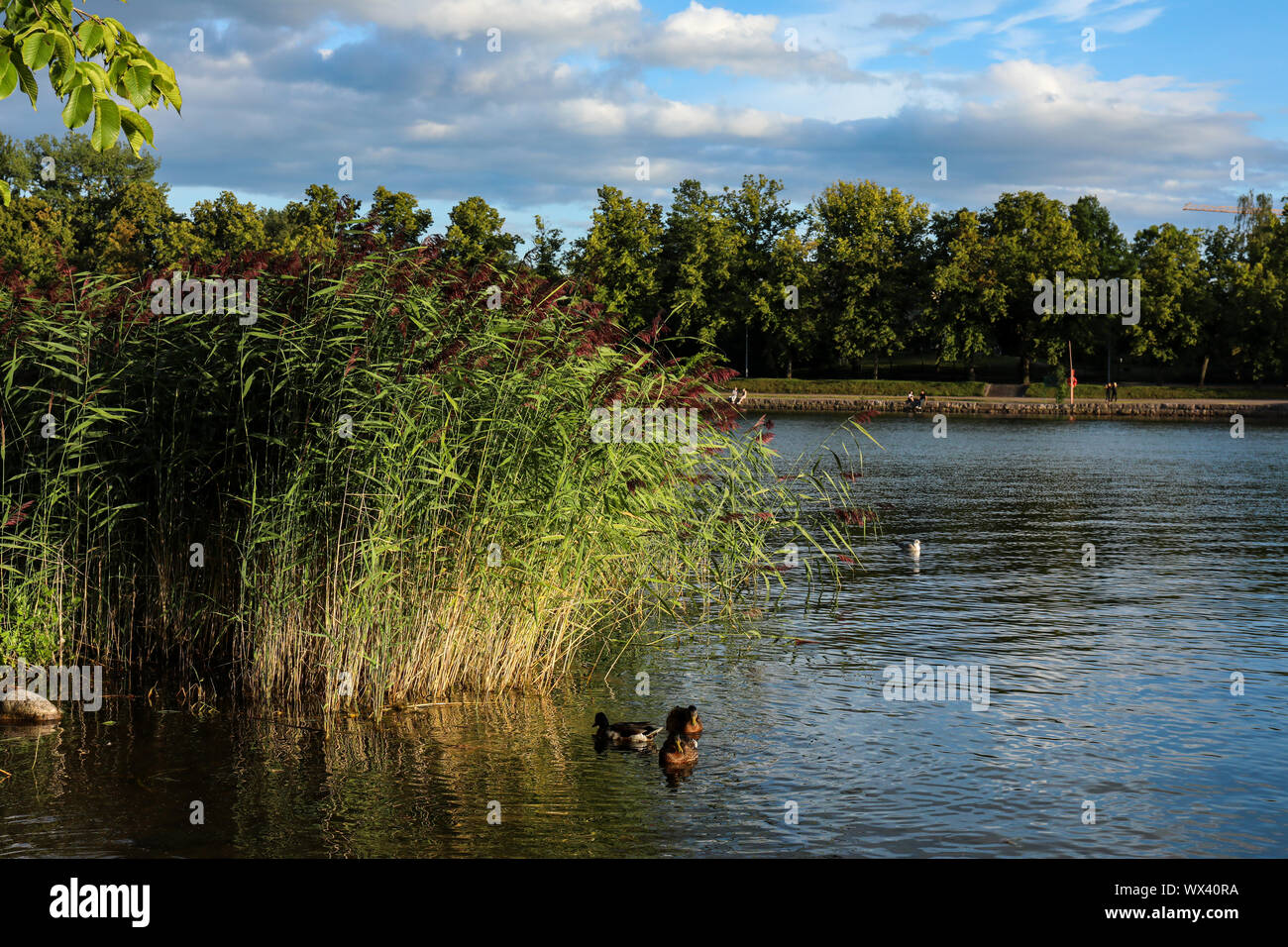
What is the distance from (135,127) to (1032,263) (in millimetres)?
93797

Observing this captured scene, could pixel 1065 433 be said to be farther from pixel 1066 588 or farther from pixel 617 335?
pixel 617 335

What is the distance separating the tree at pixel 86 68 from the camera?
22.9ft

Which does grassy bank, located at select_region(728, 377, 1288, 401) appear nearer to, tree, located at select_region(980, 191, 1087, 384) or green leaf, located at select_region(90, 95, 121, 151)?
tree, located at select_region(980, 191, 1087, 384)

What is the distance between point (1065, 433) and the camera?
6238cm

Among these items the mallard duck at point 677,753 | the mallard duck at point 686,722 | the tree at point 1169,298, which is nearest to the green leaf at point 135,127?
the mallard duck at point 677,753

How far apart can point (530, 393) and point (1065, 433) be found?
55.5m

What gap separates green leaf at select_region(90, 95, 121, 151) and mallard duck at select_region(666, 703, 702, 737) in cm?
683

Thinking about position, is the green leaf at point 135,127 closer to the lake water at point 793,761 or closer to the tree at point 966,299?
the lake water at point 793,761

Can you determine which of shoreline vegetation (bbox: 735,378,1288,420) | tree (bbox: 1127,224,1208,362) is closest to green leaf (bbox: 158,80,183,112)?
shoreline vegetation (bbox: 735,378,1288,420)

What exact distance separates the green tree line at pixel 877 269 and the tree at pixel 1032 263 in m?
0.15

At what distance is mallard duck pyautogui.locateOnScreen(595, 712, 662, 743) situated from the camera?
36.3 feet

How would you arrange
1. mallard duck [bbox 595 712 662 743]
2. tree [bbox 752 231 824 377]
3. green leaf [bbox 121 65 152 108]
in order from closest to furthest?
green leaf [bbox 121 65 152 108] < mallard duck [bbox 595 712 662 743] < tree [bbox 752 231 824 377]

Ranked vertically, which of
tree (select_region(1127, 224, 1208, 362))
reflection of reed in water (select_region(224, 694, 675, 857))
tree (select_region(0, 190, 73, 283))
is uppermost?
tree (select_region(0, 190, 73, 283))

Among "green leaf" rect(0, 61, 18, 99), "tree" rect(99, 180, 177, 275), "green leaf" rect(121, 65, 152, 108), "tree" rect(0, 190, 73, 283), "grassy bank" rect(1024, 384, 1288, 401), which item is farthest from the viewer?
"tree" rect(99, 180, 177, 275)
